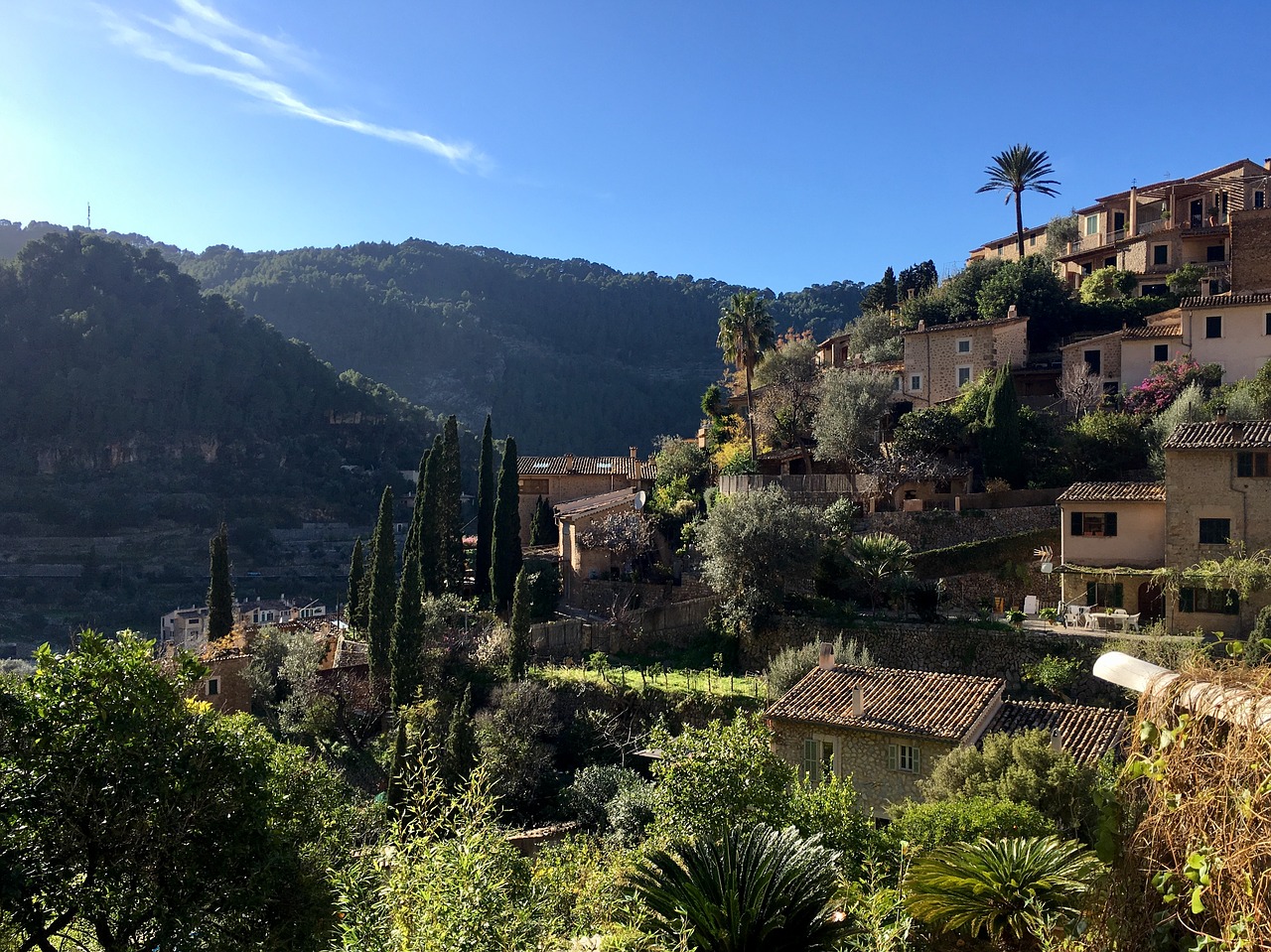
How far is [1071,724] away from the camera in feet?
62.5

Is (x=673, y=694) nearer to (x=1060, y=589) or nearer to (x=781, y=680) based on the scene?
(x=781, y=680)

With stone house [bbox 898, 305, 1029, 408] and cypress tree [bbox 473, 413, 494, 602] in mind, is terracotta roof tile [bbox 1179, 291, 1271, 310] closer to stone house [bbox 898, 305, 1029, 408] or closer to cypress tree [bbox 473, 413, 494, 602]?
stone house [bbox 898, 305, 1029, 408]

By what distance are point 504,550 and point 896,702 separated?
20.2 m

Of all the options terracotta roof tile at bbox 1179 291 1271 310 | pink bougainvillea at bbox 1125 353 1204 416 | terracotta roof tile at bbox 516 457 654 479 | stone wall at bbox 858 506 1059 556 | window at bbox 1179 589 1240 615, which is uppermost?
terracotta roof tile at bbox 1179 291 1271 310

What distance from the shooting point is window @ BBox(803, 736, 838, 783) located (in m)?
19.9

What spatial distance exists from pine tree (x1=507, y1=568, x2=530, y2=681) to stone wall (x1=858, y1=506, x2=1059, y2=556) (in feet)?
40.7

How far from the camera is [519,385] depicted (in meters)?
119

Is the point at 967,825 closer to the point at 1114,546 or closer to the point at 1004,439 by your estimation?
the point at 1114,546

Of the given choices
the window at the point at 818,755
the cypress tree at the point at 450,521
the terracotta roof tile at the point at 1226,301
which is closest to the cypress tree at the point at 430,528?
the cypress tree at the point at 450,521

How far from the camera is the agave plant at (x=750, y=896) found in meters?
7.69

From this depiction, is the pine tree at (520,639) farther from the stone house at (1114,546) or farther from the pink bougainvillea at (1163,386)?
the pink bougainvillea at (1163,386)

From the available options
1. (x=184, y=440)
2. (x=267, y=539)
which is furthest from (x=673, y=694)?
(x=184, y=440)

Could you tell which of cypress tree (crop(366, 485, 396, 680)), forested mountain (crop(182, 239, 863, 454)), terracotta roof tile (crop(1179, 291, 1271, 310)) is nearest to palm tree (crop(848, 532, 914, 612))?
cypress tree (crop(366, 485, 396, 680))

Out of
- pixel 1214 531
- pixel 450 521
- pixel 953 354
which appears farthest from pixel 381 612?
pixel 953 354
